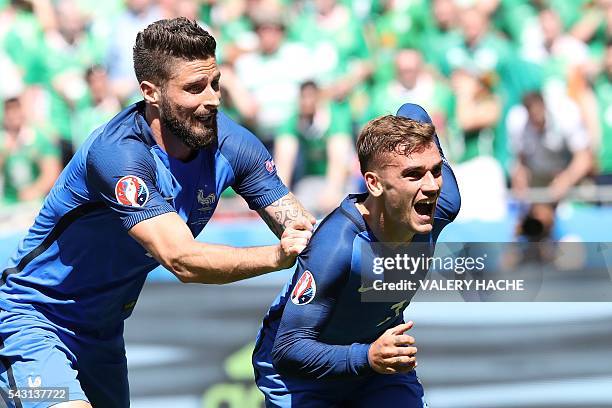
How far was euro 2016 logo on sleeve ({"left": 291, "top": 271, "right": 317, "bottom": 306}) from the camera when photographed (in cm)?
416

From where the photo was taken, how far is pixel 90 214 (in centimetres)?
464

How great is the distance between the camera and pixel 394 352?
3.97 m

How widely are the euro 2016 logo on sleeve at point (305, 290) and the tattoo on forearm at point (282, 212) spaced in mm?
644

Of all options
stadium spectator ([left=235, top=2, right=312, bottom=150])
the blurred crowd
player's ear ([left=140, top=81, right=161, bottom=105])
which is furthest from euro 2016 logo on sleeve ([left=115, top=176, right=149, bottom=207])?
stadium spectator ([left=235, top=2, right=312, bottom=150])

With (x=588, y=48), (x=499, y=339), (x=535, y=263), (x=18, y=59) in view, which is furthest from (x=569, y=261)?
(x=18, y=59)

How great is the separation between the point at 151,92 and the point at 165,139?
20 cm

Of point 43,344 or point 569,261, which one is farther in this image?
point 569,261

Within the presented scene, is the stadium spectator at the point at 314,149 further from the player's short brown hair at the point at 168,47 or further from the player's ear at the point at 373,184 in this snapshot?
the player's ear at the point at 373,184

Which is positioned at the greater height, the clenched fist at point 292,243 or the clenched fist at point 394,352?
the clenched fist at point 292,243

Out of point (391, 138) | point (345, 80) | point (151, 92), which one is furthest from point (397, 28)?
point (391, 138)

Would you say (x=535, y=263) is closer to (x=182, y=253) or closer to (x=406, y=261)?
(x=406, y=261)

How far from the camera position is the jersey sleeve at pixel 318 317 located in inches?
164

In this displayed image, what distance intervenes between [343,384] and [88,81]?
17.0ft

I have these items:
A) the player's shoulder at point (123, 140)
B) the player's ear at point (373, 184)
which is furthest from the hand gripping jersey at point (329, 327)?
the player's shoulder at point (123, 140)
